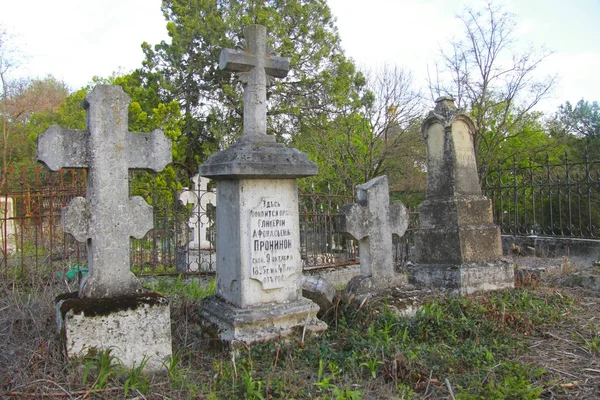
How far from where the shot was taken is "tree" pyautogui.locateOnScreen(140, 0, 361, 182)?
51.3ft

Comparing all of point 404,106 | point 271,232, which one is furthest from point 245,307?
point 404,106

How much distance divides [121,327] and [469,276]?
167 inches

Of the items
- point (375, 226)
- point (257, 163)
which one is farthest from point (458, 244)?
point (257, 163)

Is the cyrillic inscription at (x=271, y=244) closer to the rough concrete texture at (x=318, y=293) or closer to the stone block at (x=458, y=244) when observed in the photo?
the rough concrete texture at (x=318, y=293)

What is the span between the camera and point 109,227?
3512 millimetres

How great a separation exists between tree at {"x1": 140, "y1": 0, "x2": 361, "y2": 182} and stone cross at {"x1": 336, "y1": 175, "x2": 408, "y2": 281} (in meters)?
10.7

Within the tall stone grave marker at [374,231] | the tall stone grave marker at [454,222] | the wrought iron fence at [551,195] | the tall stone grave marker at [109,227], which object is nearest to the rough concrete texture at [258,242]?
the tall stone grave marker at [109,227]

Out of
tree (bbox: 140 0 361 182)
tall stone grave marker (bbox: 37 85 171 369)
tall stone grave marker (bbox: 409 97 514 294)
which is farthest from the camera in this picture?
tree (bbox: 140 0 361 182)

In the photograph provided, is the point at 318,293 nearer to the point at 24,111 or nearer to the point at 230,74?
the point at 230,74

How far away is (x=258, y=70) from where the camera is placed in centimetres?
418

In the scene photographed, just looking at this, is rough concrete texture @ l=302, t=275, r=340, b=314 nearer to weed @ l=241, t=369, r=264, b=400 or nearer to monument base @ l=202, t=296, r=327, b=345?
monument base @ l=202, t=296, r=327, b=345

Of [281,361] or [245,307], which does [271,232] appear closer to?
[245,307]

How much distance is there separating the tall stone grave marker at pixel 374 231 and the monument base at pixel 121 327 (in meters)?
2.17

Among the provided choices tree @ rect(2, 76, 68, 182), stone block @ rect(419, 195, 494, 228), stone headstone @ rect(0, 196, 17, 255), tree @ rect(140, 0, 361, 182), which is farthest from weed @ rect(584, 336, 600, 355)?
tree @ rect(2, 76, 68, 182)
